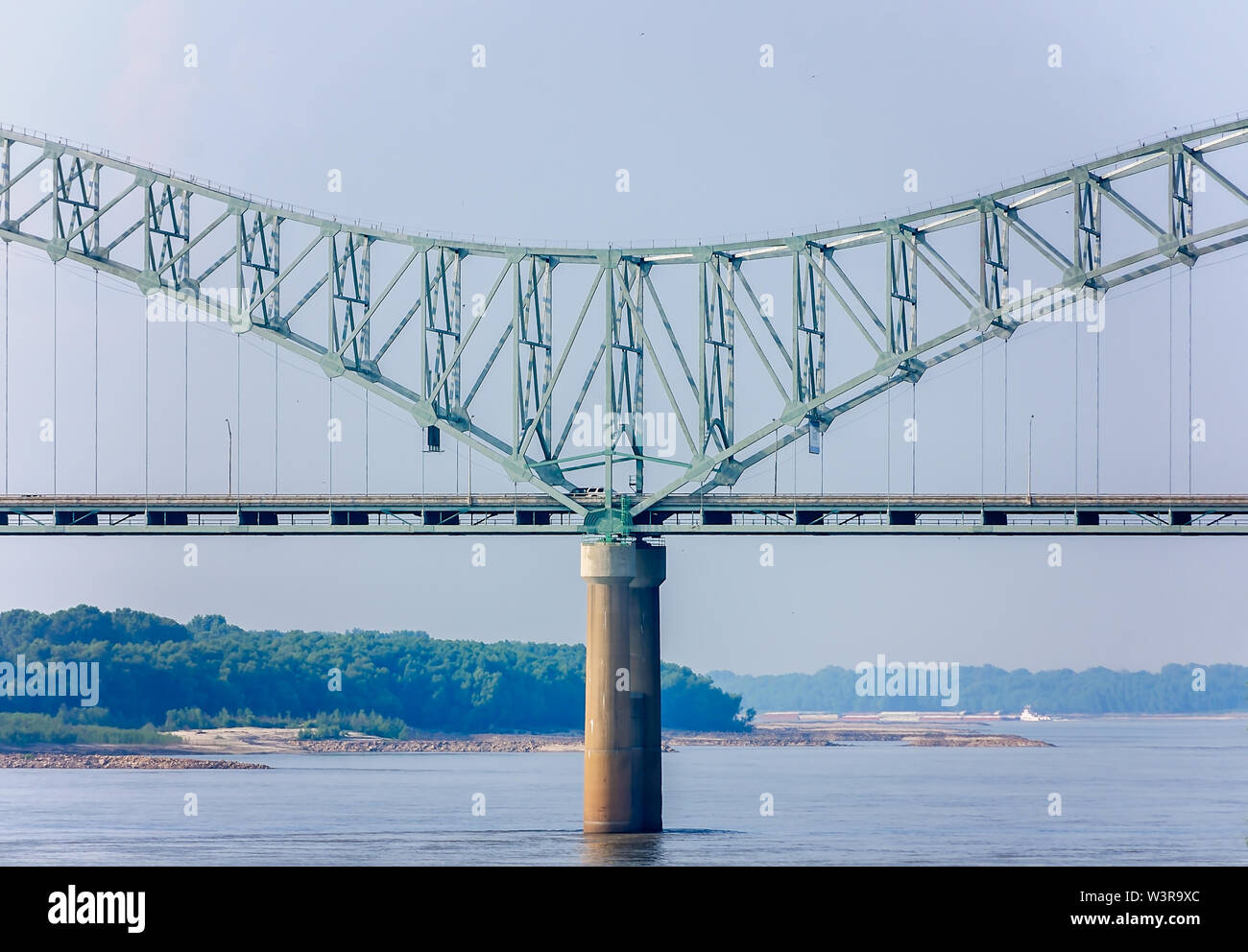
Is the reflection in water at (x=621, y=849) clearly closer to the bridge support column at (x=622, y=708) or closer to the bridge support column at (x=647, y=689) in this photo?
the bridge support column at (x=622, y=708)

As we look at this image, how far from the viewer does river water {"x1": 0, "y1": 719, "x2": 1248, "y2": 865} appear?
88.0 meters

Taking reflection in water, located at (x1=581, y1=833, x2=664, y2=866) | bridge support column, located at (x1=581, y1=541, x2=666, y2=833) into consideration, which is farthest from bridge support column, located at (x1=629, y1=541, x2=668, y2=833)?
reflection in water, located at (x1=581, y1=833, x2=664, y2=866)

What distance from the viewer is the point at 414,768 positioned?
191 metres

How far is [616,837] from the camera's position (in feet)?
306

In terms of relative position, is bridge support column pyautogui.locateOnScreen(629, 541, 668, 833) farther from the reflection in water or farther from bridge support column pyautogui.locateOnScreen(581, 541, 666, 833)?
the reflection in water

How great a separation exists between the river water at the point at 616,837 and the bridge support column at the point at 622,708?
1.67 metres

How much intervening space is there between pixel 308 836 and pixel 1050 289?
132 feet

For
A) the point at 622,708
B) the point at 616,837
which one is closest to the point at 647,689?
the point at 622,708

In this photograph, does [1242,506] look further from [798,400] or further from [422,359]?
[422,359]

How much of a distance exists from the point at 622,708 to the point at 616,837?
5342 millimetres

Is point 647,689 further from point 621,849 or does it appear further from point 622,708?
point 621,849

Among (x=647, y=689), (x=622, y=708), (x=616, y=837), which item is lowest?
(x=616, y=837)

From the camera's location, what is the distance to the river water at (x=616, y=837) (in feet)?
289
